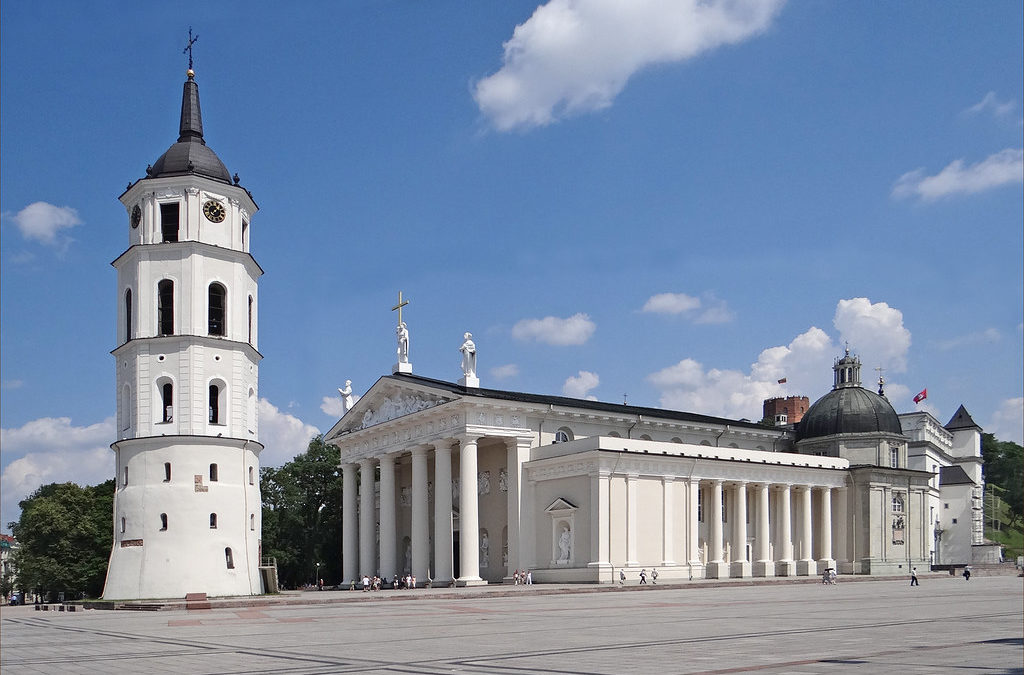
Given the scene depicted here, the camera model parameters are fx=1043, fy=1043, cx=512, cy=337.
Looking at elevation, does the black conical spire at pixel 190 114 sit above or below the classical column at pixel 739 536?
above

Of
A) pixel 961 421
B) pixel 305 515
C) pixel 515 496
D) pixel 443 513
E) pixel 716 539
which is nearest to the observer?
pixel 515 496

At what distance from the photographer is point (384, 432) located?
70.0 m

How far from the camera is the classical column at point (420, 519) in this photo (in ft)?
213

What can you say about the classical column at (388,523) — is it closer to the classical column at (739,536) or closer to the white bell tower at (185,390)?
the white bell tower at (185,390)

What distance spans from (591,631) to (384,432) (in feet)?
158

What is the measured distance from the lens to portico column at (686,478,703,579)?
61500mm

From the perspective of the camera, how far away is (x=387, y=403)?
229 feet

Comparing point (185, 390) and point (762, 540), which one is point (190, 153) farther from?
point (762, 540)

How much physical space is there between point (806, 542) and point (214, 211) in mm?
45003

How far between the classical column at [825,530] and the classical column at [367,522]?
3104 cm

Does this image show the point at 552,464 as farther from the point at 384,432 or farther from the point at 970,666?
the point at 970,666

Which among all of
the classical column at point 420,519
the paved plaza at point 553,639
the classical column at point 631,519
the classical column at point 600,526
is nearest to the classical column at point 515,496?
the classical column at point 600,526

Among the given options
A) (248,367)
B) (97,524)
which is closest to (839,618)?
(248,367)

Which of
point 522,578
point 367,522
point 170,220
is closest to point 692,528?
Result: point 522,578
